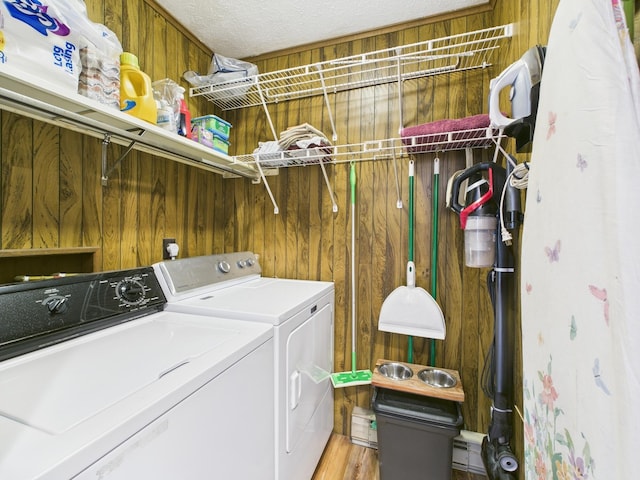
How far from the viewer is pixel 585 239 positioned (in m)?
0.52

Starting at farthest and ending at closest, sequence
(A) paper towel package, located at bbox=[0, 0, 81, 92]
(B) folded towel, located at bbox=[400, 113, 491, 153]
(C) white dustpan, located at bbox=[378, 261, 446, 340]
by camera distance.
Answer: (C) white dustpan, located at bbox=[378, 261, 446, 340] < (B) folded towel, located at bbox=[400, 113, 491, 153] < (A) paper towel package, located at bbox=[0, 0, 81, 92]

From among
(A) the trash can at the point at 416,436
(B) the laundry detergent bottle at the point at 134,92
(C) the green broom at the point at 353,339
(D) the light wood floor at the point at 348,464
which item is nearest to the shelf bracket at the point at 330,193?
(C) the green broom at the point at 353,339

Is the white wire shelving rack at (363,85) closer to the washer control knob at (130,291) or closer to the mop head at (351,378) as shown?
the washer control knob at (130,291)

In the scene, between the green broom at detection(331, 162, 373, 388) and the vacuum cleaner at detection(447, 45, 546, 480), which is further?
the green broom at detection(331, 162, 373, 388)

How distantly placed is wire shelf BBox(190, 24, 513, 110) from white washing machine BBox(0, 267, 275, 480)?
141cm

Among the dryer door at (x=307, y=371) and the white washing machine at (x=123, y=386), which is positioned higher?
the white washing machine at (x=123, y=386)

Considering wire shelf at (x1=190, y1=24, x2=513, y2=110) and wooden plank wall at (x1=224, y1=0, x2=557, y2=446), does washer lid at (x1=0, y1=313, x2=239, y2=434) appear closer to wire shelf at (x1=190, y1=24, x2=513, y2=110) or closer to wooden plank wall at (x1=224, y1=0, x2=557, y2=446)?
wooden plank wall at (x1=224, y1=0, x2=557, y2=446)

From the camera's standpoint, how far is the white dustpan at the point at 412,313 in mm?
1677

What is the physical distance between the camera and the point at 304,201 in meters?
2.07

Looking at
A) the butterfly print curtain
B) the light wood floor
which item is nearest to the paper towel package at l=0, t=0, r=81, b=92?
the butterfly print curtain

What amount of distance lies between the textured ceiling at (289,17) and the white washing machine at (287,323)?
1.53 metres

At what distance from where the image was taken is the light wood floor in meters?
1.63

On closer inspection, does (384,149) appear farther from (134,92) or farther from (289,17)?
→ (134,92)

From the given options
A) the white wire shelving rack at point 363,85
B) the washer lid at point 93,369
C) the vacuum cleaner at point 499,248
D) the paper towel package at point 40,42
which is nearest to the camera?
the washer lid at point 93,369
